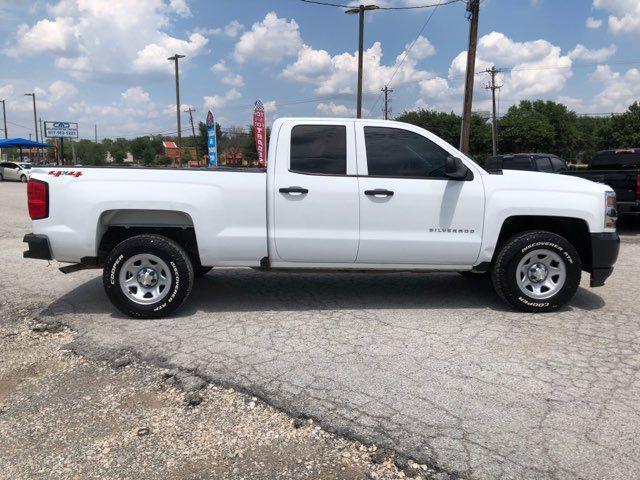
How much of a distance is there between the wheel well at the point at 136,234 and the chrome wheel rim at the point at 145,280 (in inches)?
12.5

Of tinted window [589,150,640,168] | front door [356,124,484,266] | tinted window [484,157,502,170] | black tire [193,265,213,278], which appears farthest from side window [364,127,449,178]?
tinted window [484,157,502,170]

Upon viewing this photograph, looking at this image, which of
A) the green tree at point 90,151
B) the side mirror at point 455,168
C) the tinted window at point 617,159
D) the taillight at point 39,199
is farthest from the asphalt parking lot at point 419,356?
the green tree at point 90,151

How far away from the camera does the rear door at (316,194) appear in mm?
4961

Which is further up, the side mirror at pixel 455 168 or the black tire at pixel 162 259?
the side mirror at pixel 455 168

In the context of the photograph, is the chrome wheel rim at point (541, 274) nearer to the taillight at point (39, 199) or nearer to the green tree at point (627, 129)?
the taillight at point (39, 199)

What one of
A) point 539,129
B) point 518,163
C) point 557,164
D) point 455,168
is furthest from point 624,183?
point 539,129

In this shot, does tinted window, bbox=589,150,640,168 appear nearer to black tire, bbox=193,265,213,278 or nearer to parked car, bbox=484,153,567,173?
parked car, bbox=484,153,567,173

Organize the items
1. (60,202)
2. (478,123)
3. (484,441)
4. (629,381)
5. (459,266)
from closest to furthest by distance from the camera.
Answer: (484,441) → (629,381) → (60,202) → (459,266) → (478,123)

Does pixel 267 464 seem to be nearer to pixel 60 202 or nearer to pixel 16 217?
pixel 60 202

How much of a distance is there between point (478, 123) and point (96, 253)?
8907 cm

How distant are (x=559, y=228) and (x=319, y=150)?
8.83 ft

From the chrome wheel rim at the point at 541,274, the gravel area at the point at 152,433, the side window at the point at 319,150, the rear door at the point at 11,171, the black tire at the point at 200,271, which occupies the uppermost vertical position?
the rear door at the point at 11,171

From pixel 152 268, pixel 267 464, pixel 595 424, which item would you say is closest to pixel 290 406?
pixel 267 464

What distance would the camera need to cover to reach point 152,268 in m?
5.05
